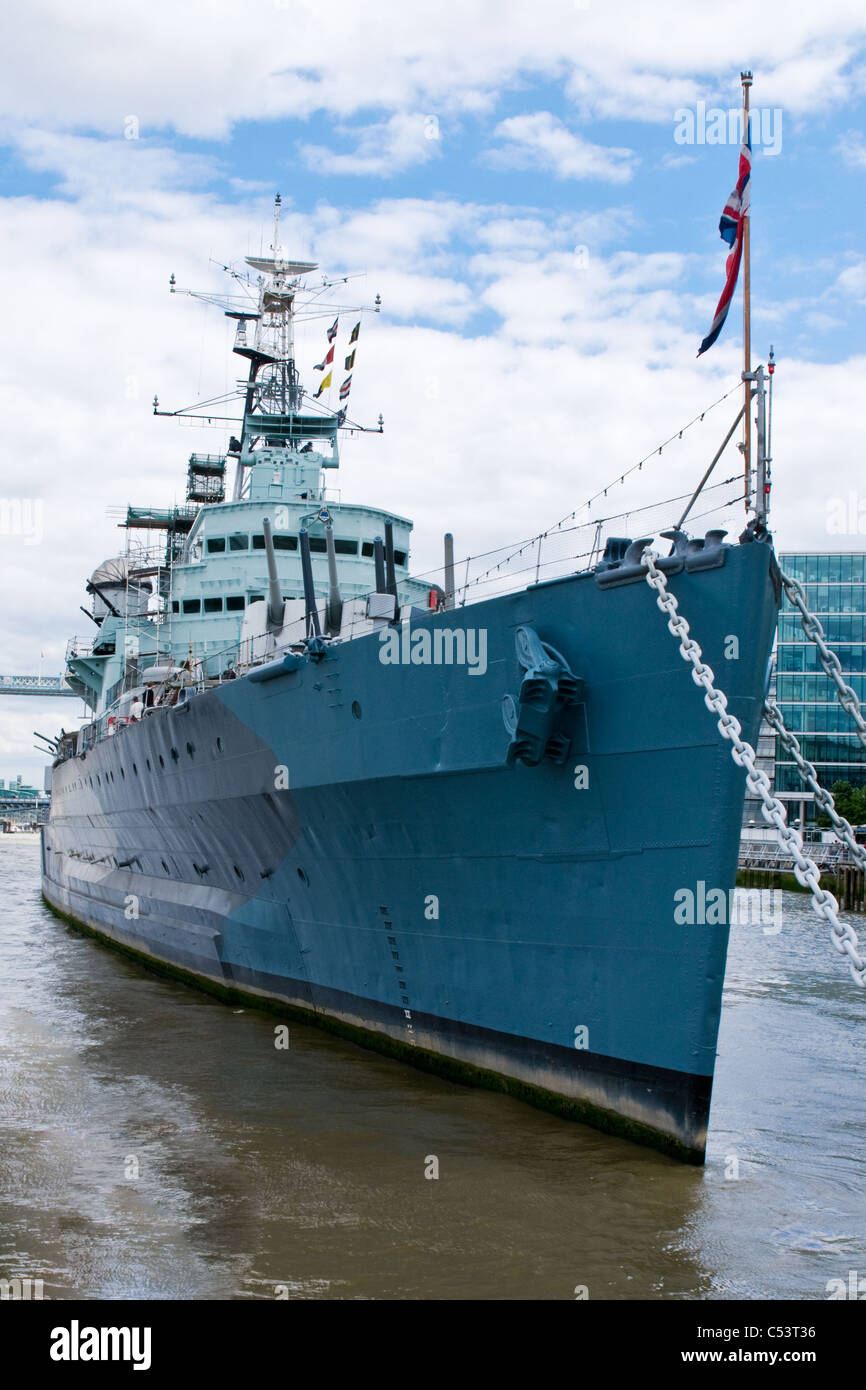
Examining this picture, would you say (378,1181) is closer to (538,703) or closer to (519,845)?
(519,845)

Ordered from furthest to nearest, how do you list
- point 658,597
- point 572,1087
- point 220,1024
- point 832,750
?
point 832,750, point 220,1024, point 572,1087, point 658,597

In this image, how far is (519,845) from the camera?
8.36 m

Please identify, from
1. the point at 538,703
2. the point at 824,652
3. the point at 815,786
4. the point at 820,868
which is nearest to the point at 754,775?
the point at 815,786

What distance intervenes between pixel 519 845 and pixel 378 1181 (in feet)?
8.25

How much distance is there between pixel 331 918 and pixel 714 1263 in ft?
18.1

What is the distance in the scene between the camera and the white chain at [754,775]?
230 inches

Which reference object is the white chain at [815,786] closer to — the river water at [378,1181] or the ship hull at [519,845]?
the ship hull at [519,845]

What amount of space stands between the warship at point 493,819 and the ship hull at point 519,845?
0.02m

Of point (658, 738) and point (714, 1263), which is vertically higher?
point (658, 738)

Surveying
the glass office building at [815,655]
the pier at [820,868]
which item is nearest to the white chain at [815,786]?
the pier at [820,868]

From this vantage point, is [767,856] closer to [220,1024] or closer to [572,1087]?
[220,1024]

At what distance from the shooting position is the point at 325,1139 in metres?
8.19
